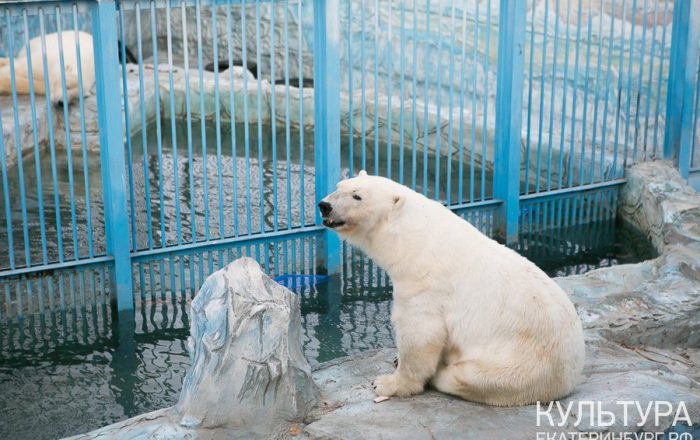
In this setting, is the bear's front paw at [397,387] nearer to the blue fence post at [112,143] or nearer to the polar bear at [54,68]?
the blue fence post at [112,143]

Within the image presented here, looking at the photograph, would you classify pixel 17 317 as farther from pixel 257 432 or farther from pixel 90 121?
pixel 90 121

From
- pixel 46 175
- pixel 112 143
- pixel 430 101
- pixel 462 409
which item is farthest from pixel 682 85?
pixel 46 175

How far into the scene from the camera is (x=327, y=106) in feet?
20.4

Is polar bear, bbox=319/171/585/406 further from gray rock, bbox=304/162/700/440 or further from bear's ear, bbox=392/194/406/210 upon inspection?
gray rock, bbox=304/162/700/440

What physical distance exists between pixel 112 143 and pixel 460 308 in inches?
105

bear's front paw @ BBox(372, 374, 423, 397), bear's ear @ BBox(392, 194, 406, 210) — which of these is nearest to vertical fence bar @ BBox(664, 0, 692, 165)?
bear's ear @ BBox(392, 194, 406, 210)

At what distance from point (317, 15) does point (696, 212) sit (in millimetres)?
3006

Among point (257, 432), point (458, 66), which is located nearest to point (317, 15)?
point (257, 432)

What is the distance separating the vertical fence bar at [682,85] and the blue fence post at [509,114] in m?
1.54

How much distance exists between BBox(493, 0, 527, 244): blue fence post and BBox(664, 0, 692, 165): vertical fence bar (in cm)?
154

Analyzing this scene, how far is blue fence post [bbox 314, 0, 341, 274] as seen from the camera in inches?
240

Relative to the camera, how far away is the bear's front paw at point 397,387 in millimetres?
3930

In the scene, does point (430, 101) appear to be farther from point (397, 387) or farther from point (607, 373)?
point (397, 387)

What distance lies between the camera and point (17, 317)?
5754mm
